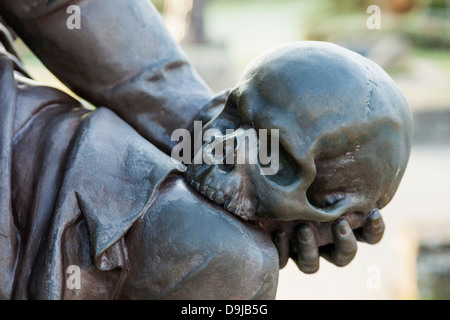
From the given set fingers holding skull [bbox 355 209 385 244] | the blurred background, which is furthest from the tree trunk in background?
fingers holding skull [bbox 355 209 385 244]

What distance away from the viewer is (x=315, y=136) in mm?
1249

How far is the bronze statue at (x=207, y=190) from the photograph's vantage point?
4.11 feet

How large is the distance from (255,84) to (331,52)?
6.4 inches

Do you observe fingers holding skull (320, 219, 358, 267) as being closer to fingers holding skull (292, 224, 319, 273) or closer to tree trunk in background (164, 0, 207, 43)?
fingers holding skull (292, 224, 319, 273)

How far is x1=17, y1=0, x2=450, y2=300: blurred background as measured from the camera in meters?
4.01

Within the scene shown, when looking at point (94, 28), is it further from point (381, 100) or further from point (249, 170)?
point (381, 100)

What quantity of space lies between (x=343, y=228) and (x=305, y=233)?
0.26 feet

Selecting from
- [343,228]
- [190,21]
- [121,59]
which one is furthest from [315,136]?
[190,21]

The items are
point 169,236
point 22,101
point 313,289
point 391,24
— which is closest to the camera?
point 169,236

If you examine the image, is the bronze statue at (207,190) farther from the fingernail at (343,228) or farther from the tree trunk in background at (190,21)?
the tree trunk in background at (190,21)

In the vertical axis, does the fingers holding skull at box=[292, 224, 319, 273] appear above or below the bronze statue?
below

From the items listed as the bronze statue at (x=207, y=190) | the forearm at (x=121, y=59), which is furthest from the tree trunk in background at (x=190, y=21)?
the bronze statue at (x=207, y=190)

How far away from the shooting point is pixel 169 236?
1255mm
